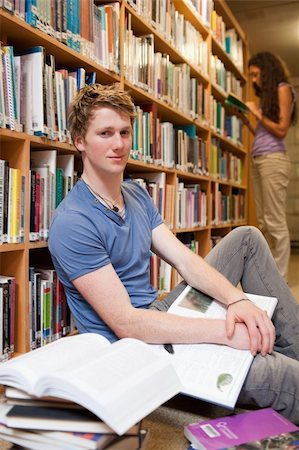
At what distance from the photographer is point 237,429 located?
91cm

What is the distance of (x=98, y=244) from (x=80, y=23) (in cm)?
97

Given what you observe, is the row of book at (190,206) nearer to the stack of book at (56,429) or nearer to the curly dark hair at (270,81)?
the curly dark hair at (270,81)

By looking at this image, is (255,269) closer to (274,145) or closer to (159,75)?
(159,75)

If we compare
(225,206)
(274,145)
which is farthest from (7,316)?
(225,206)

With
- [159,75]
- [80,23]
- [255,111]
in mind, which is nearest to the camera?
[80,23]

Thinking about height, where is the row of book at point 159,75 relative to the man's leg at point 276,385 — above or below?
above

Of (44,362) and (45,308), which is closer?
(44,362)

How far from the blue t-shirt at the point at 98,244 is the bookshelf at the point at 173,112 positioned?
24cm

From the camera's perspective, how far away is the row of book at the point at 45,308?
1396 millimetres

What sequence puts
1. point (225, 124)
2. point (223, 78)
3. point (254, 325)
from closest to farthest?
point (254, 325) → point (223, 78) → point (225, 124)

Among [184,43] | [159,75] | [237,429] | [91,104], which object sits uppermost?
[184,43]

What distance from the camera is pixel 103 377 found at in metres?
0.70

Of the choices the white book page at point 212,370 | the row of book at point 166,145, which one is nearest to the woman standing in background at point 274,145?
the row of book at point 166,145

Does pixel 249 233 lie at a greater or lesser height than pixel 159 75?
lesser
